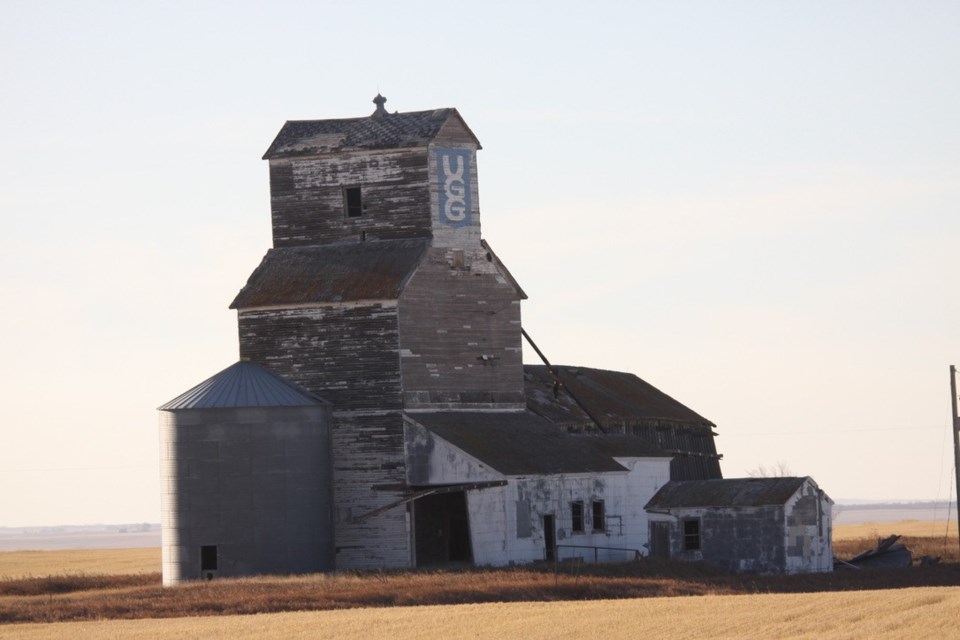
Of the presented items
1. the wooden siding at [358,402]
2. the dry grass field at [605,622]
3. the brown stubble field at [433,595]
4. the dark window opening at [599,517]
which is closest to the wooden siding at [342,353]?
the wooden siding at [358,402]

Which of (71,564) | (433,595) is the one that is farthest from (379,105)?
(71,564)

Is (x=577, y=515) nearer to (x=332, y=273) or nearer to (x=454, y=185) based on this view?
(x=332, y=273)

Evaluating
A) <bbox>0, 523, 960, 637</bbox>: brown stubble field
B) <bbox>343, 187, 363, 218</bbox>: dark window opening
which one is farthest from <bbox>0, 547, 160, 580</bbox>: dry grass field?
<bbox>343, 187, 363, 218</bbox>: dark window opening

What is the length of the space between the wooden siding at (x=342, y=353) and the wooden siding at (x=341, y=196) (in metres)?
2.99

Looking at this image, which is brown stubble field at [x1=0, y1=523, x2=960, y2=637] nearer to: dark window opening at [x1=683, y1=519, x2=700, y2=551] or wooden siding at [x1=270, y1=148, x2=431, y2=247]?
dark window opening at [x1=683, y1=519, x2=700, y2=551]

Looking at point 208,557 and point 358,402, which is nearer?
point 208,557

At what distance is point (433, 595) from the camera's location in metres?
43.6

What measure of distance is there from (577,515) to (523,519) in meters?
2.87

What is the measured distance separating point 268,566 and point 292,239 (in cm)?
1013

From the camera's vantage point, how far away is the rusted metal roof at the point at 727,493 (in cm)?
5456

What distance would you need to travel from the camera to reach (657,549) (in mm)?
57062

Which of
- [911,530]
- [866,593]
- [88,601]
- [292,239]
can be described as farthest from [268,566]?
[911,530]

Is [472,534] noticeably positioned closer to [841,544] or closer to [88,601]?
[88,601]

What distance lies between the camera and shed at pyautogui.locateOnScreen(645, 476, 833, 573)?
54.1 m
